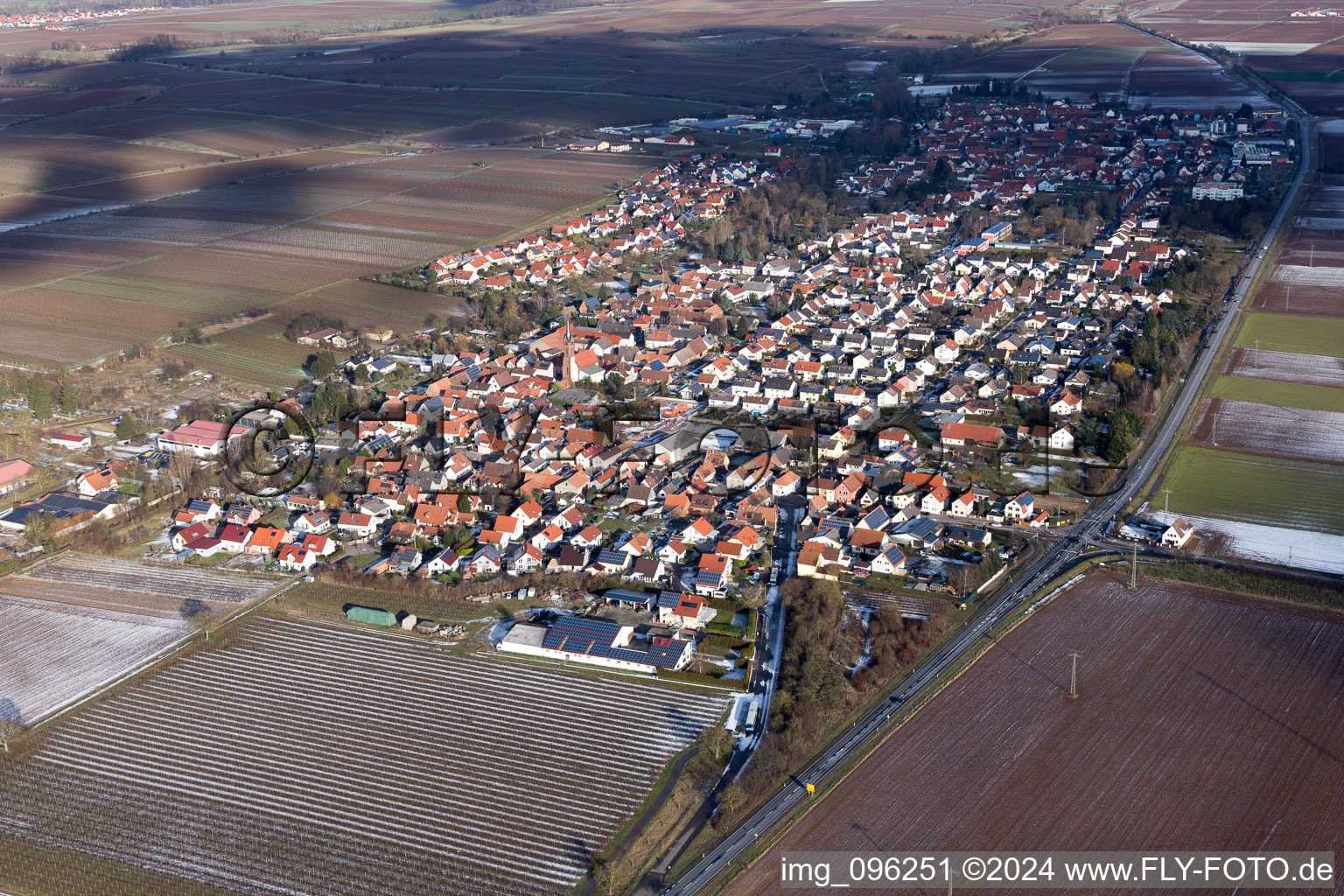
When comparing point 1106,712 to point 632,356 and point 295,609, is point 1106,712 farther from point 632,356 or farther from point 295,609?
point 632,356

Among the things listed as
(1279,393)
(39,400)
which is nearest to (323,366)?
(39,400)

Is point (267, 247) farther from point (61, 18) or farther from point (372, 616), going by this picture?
point (61, 18)

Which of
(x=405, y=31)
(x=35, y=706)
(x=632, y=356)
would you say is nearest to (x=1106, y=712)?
(x=35, y=706)

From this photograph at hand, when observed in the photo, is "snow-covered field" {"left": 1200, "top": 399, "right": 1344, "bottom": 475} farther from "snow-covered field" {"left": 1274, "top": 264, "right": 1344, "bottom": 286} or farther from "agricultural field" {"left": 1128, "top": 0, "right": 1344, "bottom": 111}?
"agricultural field" {"left": 1128, "top": 0, "right": 1344, "bottom": 111}

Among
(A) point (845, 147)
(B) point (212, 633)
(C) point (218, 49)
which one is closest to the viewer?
(B) point (212, 633)

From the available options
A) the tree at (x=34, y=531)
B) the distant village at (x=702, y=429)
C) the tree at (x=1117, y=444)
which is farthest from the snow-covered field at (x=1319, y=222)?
the tree at (x=34, y=531)

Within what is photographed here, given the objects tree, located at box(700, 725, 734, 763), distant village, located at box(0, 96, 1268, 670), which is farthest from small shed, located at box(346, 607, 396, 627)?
tree, located at box(700, 725, 734, 763)
